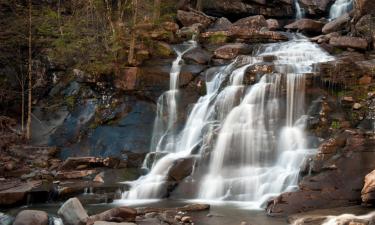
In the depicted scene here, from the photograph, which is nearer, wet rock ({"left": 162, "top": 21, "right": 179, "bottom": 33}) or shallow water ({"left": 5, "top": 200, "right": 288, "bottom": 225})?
Answer: shallow water ({"left": 5, "top": 200, "right": 288, "bottom": 225})

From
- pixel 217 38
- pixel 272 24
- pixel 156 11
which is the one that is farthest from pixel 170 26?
pixel 272 24

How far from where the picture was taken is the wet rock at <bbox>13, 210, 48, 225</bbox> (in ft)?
33.4

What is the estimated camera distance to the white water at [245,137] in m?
13.0

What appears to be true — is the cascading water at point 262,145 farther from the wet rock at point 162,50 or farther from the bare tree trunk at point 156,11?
the bare tree trunk at point 156,11

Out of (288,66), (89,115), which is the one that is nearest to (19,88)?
(89,115)

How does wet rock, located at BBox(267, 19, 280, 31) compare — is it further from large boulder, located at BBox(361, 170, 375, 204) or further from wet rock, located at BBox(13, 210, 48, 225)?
wet rock, located at BBox(13, 210, 48, 225)

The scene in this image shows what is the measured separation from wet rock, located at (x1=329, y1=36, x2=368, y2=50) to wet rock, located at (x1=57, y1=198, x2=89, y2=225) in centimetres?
1279

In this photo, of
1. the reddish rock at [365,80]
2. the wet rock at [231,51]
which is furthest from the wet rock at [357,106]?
the wet rock at [231,51]

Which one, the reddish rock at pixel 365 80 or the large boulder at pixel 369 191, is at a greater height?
the reddish rock at pixel 365 80

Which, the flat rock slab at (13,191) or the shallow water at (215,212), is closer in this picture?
the shallow water at (215,212)

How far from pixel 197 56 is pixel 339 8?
384 inches

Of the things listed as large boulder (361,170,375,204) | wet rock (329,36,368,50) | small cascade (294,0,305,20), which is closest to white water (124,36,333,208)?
wet rock (329,36,368,50)

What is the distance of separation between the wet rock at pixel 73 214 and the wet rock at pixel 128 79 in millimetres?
8647

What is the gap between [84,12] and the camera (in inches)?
951
